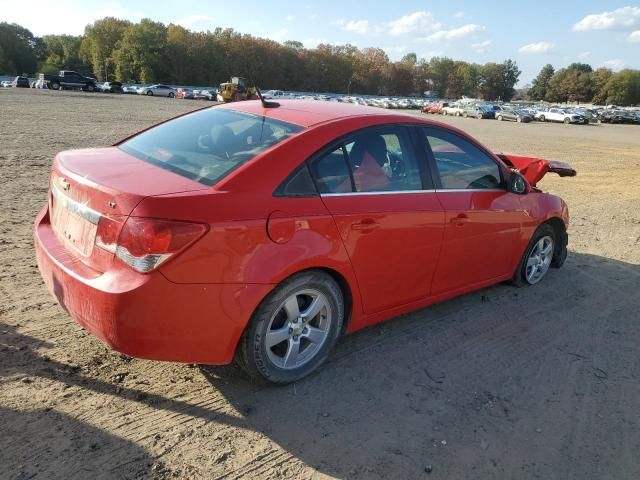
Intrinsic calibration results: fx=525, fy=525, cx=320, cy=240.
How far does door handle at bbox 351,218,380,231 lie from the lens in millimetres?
3307

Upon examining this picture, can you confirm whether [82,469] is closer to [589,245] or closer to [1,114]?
[589,245]

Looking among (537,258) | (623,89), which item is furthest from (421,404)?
(623,89)

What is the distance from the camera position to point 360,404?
3188 mm

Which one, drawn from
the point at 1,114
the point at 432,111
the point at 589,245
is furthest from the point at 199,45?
the point at 589,245

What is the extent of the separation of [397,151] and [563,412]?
79.9 inches

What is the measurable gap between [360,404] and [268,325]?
2.47 ft

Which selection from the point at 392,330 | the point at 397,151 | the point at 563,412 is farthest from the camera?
the point at 392,330

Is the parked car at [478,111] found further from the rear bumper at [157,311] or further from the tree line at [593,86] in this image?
the tree line at [593,86]

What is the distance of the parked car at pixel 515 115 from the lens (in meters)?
54.3

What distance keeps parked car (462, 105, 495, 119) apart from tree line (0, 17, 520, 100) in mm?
64191

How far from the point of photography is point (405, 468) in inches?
107

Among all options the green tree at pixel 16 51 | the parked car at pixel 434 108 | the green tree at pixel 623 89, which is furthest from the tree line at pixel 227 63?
the parked car at pixel 434 108

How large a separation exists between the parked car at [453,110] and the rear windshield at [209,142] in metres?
59.7

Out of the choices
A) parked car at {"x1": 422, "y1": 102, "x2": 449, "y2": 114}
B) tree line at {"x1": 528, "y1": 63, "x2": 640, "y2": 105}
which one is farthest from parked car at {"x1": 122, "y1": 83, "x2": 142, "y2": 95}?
tree line at {"x1": 528, "y1": 63, "x2": 640, "y2": 105}
